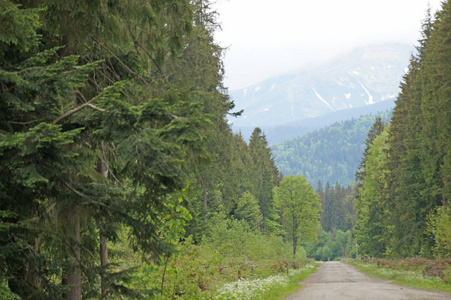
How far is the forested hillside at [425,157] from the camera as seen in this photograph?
77.3 feet

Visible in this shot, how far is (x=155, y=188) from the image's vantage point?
4492 millimetres

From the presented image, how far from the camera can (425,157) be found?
92.5 ft

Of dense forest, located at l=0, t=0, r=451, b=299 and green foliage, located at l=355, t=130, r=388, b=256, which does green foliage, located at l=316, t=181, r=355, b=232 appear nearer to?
green foliage, located at l=355, t=130, r=388, b=256

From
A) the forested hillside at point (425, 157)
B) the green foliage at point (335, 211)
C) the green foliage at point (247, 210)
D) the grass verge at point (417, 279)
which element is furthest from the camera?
the green foliage at point (335, 211)

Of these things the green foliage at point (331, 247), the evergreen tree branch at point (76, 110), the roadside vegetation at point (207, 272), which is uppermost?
the evergreen tree branch at point (76, 110)

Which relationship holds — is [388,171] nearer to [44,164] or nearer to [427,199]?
[427,199]

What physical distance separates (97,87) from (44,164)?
2456mm

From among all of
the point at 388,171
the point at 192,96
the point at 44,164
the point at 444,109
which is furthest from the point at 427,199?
the point at 44,164

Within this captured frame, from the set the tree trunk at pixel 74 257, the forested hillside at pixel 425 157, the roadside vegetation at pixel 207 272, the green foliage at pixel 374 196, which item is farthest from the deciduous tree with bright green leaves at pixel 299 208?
the tree trunk at pixel 74 257

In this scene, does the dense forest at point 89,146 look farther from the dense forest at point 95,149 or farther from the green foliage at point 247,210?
the green foliage at point 247,210

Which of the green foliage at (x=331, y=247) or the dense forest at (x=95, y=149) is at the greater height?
the dense forest at (x=95, y=149)

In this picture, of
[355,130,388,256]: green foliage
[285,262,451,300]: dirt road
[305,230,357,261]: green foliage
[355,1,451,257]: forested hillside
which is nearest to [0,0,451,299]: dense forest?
[285,262,451,300]: dirt road

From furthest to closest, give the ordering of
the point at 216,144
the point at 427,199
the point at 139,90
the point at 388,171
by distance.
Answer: the point at 388,171, the point at 427,199, the point at 216,144, the point at 139,90

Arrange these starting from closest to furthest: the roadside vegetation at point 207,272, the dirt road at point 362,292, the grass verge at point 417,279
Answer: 1. the roadside vegetation at point 207,272
2. the dirt road at point 362,292
3. the grass verge at point 417,279
